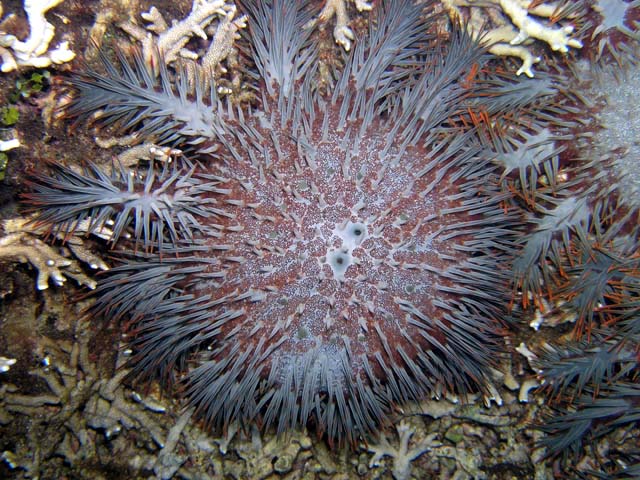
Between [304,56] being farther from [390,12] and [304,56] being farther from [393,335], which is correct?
[393,335]

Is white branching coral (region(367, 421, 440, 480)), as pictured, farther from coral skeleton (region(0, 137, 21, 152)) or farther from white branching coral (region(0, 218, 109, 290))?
coral skeleton (region(0, 137, 21, 152))

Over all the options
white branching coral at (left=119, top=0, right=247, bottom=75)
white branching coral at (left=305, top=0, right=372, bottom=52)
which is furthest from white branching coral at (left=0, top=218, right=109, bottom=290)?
white branching coral at (left=305, top=0, right=372, bottom=52)

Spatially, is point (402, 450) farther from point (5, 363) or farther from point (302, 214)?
point (5, 363)

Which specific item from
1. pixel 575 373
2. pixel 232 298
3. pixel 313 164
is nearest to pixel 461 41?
pixel 313 164

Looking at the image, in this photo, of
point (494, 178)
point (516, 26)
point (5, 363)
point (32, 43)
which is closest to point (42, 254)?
point (5, 363)

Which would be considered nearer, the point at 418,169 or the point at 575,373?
the point at 418,169

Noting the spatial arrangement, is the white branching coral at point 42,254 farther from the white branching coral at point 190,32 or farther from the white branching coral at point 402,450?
the white branching coral at point 402,450
